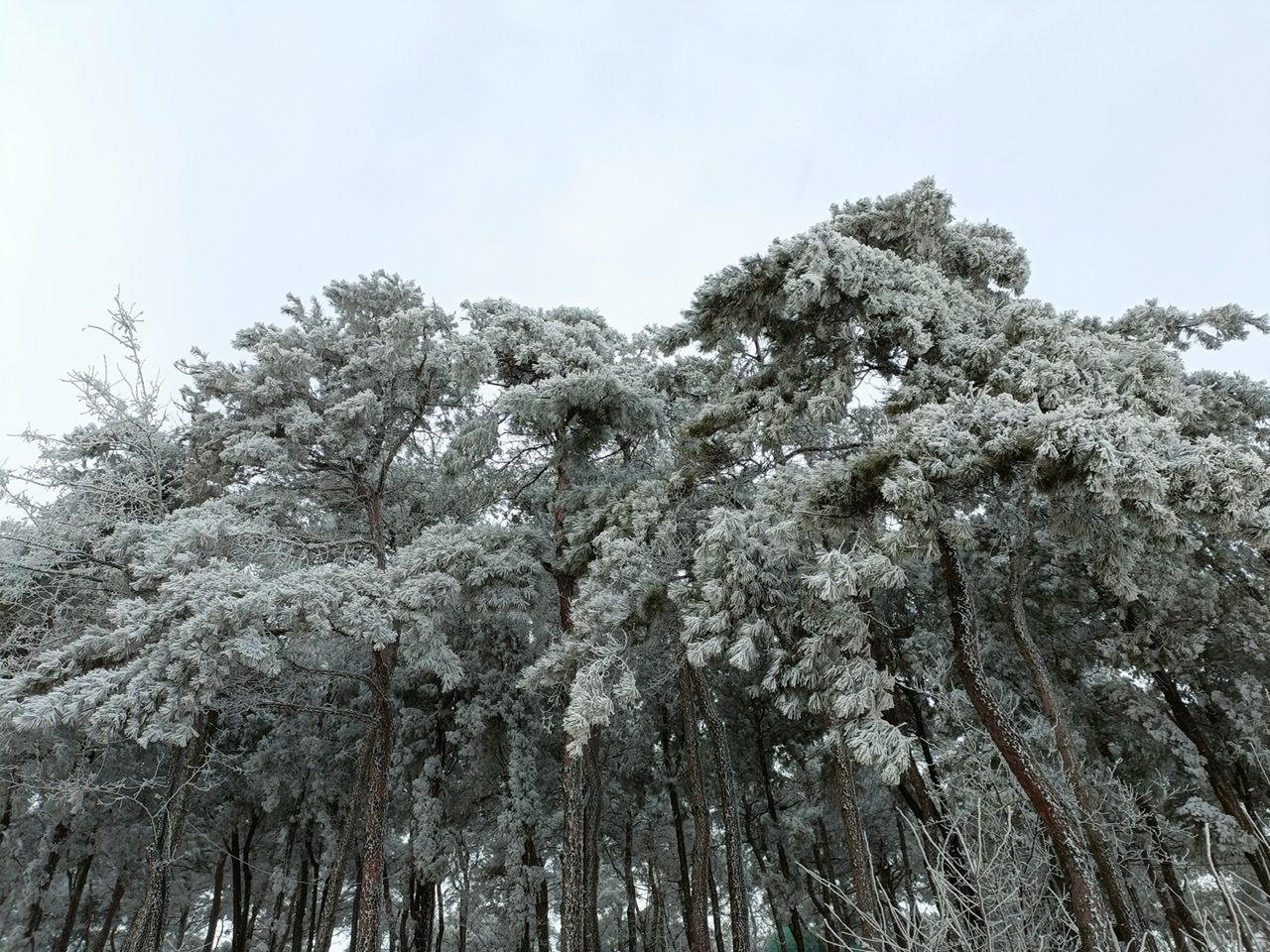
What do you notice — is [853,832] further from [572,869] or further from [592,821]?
[592,821]

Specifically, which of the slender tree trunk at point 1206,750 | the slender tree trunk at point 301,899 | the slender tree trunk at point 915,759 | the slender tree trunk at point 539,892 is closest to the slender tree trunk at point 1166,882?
the slender tree trunk at point 1206,750

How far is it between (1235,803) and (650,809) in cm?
1080

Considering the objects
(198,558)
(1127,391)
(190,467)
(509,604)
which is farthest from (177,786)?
(1127,391)

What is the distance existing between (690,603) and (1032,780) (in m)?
3.58

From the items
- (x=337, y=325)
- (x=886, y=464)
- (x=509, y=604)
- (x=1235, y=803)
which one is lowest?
(x=1235, y=803)

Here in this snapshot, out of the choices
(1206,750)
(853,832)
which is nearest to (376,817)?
(853,832)

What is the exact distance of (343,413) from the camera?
10398 millimetres

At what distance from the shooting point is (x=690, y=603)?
8.01 meters

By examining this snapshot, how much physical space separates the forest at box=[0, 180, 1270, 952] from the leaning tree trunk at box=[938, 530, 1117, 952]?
35mm

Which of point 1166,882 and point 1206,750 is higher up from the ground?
point 1206,750

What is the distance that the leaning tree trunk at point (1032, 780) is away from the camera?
5.46m

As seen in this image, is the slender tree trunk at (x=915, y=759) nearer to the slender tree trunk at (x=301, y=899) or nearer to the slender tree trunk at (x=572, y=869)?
the slender tree trunk at (x=572, y=869)

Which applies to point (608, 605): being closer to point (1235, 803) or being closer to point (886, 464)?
point (886, 464)

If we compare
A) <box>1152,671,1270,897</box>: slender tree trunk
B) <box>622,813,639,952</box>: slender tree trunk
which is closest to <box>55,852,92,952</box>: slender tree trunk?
<box>622,813,639,952</box>: slender tree trunk
